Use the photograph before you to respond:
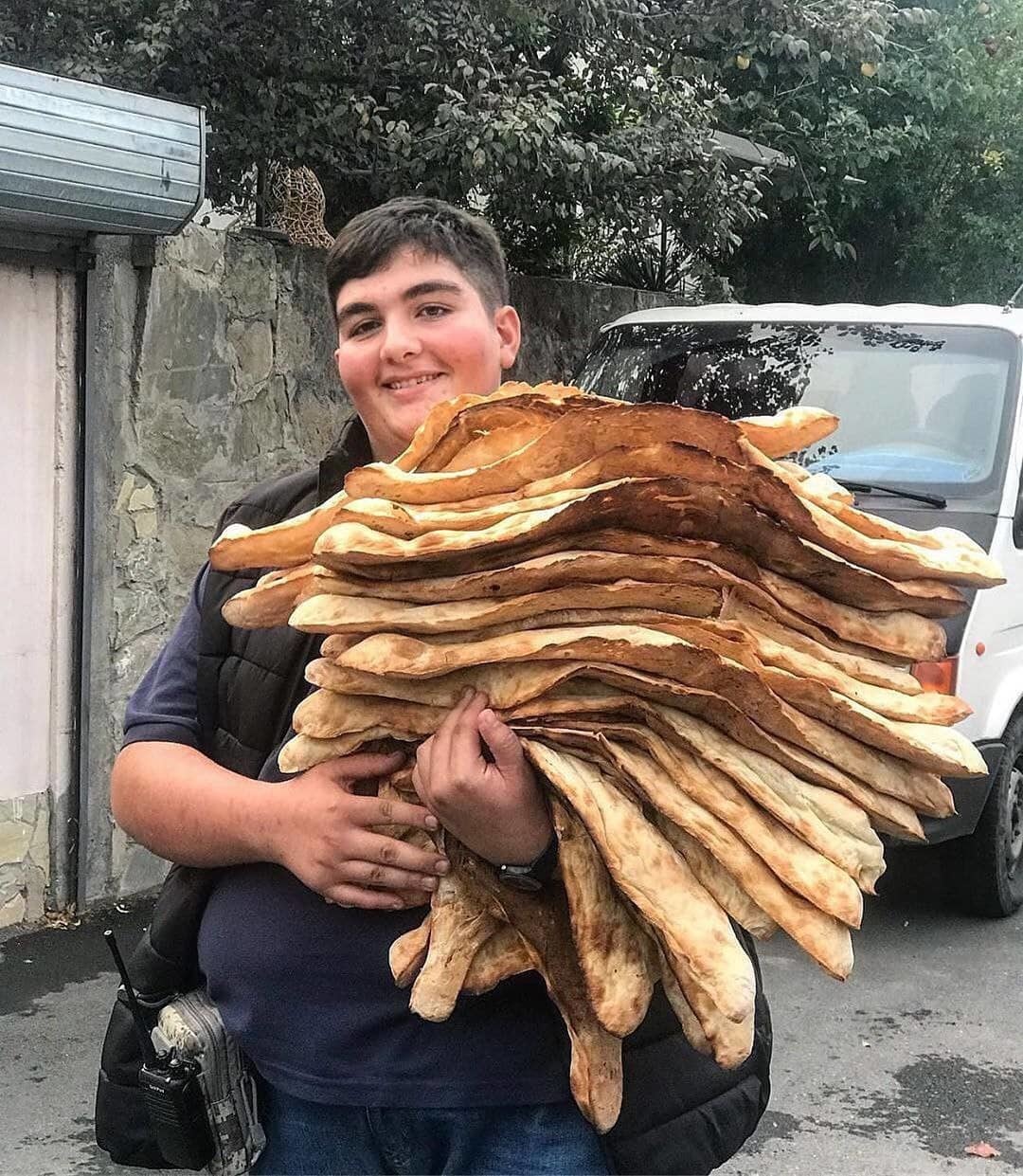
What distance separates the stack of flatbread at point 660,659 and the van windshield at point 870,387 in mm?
4326

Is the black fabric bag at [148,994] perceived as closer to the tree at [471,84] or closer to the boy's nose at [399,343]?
the boy's nose at [399,343]

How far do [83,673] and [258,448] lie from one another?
1321mm

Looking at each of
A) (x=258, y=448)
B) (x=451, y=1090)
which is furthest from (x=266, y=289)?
(x=451, y=1090)

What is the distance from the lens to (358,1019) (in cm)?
173

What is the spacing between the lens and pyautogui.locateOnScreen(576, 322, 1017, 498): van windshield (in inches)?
225

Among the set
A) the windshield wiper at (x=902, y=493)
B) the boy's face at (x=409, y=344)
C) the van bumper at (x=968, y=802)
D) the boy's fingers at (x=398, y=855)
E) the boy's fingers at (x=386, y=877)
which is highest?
the boy's face at (x=409, y=344)

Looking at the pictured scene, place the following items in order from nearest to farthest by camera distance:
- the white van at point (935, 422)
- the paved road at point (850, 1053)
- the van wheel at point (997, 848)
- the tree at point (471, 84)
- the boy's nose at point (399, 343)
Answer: the boy's nose at point (399, 343)
the paved road at point (850, 1053)
the white van at point (935, 422)
the van wheel at point (997, 848)
the tree at point (471, 84)

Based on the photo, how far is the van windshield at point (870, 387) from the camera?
5.71 m

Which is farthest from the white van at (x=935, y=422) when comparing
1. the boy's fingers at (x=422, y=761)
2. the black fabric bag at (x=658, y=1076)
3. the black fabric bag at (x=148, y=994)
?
the boy's fingers at (x=422, y=761)

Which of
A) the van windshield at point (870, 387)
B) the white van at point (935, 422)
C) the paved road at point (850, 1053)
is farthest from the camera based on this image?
the van windshield at point (870, 387)

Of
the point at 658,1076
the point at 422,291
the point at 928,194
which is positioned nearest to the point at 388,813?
the point at 658,1076

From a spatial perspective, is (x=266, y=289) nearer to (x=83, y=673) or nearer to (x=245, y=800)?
(x=83, y=673)

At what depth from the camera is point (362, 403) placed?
1870mm

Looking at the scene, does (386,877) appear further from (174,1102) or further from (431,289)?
(431,289)
